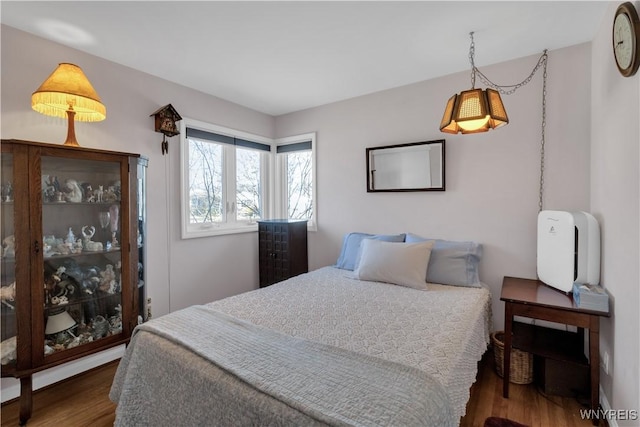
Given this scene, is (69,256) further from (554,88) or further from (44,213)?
(554,88)

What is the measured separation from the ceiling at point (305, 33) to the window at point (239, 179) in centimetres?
68

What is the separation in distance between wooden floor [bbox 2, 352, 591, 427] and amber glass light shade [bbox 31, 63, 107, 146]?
1.71 metres

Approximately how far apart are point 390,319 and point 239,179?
2507 millimetres

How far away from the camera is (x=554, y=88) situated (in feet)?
7.59

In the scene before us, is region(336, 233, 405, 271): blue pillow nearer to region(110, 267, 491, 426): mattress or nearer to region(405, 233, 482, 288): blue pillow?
region(405, 233, 482, 288): blue pillow

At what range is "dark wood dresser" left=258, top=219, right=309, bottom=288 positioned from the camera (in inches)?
133

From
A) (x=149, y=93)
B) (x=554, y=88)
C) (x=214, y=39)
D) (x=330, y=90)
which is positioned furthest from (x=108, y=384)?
(x=554, y=88)

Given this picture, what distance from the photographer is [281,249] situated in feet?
11.2

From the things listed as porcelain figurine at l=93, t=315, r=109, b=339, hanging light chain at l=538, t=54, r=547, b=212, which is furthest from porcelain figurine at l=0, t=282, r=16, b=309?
hanging light chain at l=538, t=54, r=547, b=212

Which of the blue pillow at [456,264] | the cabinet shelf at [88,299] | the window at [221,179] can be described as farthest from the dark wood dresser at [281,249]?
the cabinet shelf at [88,299]

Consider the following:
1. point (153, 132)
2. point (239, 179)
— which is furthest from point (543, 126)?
point (153, 132)

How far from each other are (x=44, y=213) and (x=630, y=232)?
3.20 meters

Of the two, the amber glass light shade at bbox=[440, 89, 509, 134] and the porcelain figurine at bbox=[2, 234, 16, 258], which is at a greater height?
the amber glass light shade at bbox=[440, 89, 509, 134]

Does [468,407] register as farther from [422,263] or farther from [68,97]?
[68,97]
